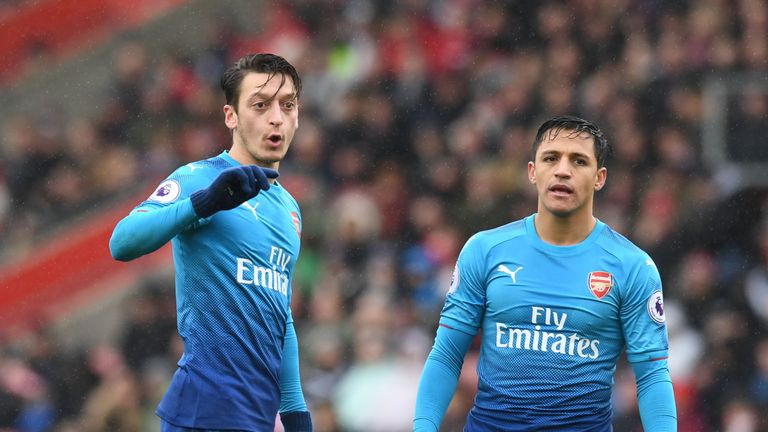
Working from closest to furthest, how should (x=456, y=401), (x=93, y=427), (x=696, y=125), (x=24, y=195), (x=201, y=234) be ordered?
(x=201, y=234)
(x=456, y=401)
(x=93, y=427)
(x=696, y=125)
(x=24, y=195)

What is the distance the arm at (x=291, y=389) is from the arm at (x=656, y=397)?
1419 mm

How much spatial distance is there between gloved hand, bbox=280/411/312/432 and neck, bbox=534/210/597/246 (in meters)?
1.26

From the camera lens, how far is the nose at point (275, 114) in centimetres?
531

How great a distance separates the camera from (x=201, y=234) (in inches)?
202

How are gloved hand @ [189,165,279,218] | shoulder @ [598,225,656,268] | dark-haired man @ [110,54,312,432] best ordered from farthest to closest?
shoulder @ [598,225,656,268]
dark-haired man @ [110,54,312,432]
gloved hand @ [189,165,279,218]

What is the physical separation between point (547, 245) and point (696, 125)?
7722 millimetres

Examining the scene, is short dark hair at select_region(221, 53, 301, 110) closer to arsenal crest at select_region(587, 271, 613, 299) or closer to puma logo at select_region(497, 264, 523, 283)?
puma logo at select_region(497, 264, 523, 283)

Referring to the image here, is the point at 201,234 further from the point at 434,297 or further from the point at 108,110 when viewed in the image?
the point at 108,110

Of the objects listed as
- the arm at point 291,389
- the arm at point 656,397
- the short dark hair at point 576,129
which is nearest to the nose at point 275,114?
the arm at point 291,389

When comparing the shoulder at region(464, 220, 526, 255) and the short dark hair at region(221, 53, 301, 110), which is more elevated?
the short dark hair at region(221, 53, 301, 110)

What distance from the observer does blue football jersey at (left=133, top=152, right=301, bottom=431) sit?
5031 mm

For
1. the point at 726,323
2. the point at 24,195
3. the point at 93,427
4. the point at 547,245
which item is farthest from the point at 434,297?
the point at 547,245

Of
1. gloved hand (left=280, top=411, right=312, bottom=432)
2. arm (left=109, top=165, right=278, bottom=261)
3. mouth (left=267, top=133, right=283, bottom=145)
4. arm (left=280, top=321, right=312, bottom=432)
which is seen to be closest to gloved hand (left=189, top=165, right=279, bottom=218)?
arm (left=109, top=165, right=278, bottom=261)

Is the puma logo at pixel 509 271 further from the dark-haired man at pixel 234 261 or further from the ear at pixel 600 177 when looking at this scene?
the dark-haired man at pixel 234 261
